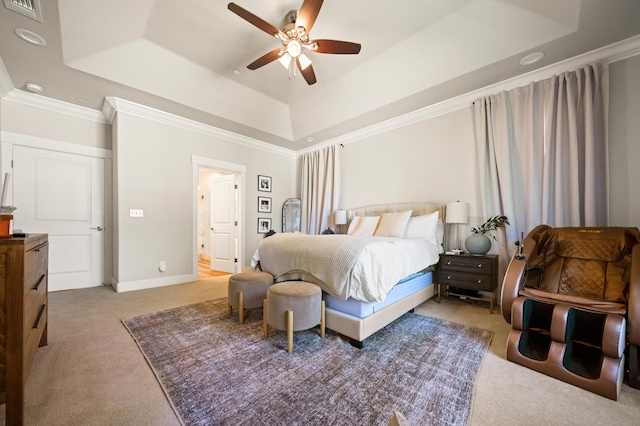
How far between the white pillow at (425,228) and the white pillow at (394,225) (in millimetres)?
86

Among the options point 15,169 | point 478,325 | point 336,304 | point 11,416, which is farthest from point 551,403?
point 15,169

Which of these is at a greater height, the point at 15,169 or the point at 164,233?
the point at 15,169

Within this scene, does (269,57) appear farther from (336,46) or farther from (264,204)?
(264,204)

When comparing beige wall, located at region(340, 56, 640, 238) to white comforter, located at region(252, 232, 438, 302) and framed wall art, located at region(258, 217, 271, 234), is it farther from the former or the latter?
framed wall art, located at region(258, 217, 271, 234)

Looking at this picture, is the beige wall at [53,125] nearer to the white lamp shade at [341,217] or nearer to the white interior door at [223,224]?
the white interior door at [223,224]

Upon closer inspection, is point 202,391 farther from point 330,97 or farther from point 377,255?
point 330,97

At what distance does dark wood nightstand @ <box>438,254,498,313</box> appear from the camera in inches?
109

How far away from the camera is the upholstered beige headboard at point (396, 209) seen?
3.66 m

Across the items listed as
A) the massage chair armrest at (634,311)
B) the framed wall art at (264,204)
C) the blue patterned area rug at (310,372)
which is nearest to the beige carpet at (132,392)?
the blue patterned area rug at (310,372)

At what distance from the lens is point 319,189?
5.31m

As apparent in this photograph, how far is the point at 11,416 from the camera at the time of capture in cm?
108

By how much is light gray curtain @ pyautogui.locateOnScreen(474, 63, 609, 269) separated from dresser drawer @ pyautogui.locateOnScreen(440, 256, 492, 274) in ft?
1.43

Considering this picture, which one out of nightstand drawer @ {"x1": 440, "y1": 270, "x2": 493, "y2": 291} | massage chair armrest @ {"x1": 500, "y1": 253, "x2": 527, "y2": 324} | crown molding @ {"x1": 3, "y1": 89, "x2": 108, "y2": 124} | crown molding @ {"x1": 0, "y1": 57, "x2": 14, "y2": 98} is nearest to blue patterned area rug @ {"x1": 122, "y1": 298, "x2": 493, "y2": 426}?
massage chair armrest @ {"x1": 500, "y1": 253, "x2": 527, "y2": 324}

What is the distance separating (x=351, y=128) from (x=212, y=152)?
264 centimetres
